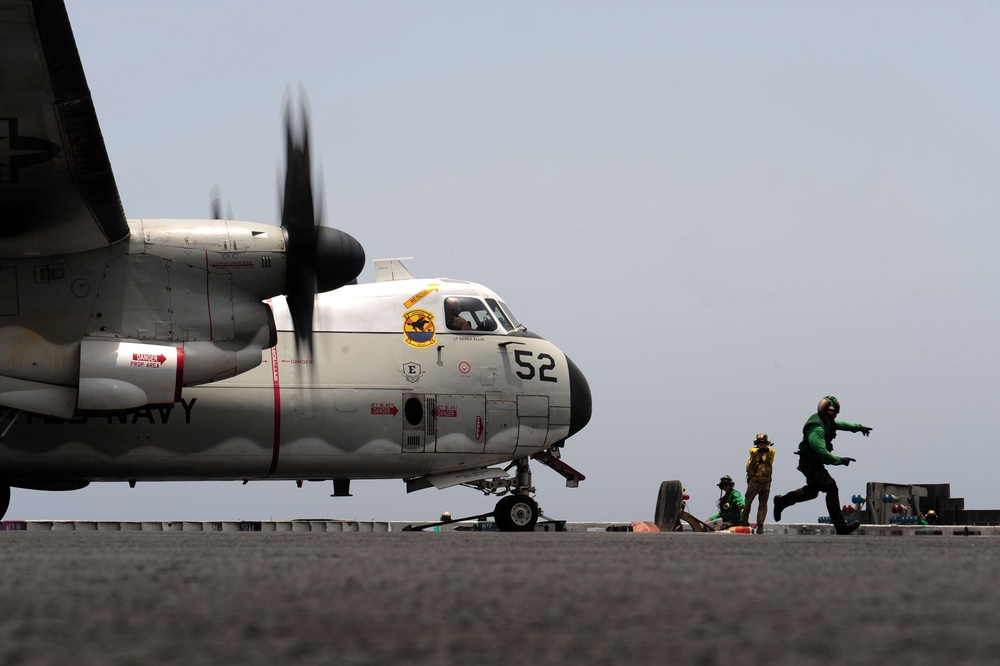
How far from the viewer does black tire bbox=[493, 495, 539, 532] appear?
17.6 meters

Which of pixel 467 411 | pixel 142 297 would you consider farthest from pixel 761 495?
pixel 142 297

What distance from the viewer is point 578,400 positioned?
59.7ft

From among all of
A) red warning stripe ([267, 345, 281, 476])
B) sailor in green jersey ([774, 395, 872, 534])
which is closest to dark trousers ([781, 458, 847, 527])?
sailor in green jersey ([774, 395, 872, 534])

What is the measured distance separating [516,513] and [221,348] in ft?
18.8

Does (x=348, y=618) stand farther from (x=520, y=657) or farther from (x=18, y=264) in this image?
(x=18, y=264)

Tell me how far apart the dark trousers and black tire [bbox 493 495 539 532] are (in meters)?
3.71

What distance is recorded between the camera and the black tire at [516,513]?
17641mm

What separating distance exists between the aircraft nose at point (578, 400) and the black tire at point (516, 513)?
49.8 inches

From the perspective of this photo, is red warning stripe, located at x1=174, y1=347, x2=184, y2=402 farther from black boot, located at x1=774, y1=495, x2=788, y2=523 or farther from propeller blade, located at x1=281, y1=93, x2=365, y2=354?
black boot, located at x1=774, y1=495, x2=788, y2=523

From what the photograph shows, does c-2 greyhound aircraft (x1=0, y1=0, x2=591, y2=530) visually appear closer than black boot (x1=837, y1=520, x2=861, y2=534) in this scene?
Yes

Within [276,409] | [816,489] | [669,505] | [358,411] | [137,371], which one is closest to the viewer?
[137,371]

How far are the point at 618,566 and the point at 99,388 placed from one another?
8.65 meters

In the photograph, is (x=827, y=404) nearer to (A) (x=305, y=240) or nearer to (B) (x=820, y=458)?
(B) (x=820, y=458)

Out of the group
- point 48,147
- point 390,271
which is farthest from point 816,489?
point 48,147
